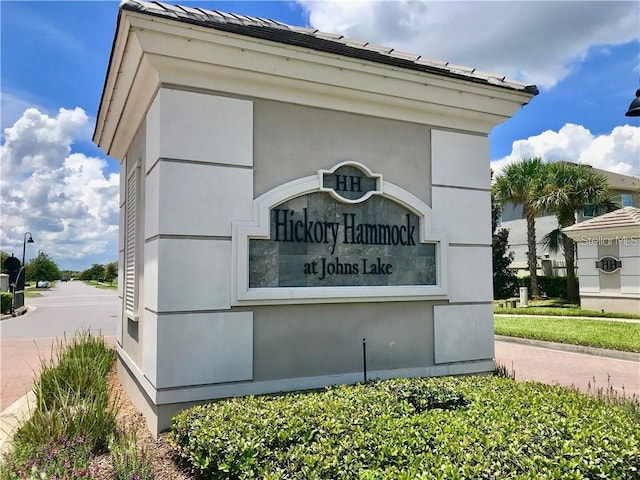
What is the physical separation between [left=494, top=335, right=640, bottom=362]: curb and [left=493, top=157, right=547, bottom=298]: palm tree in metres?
15.1

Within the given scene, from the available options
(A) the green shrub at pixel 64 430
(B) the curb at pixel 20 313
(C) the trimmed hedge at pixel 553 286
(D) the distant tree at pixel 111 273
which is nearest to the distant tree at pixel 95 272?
(D) the distant tree at pixel 111 273

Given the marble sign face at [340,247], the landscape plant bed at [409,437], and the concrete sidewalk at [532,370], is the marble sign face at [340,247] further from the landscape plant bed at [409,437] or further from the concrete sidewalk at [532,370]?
the concrete sidewalk at [532,370]

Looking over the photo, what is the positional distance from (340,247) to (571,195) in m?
24.3

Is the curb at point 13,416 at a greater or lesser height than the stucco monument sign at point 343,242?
lesser

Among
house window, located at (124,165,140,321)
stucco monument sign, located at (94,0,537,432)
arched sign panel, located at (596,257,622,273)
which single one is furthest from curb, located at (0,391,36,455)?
arched sign panel, located at (596,257,622,273)

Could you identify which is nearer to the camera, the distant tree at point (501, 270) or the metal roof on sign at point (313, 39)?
the metal roof on sign at point (313, 39)

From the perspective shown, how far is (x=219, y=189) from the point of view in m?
5.61

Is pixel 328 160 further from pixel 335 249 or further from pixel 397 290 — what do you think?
pixel 397 290

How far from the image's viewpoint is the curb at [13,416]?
231 inches

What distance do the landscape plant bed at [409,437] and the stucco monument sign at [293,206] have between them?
113cm

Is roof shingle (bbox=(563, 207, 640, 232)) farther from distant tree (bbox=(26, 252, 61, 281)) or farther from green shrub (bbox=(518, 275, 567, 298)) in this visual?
distant tree (bbox=(26, 252, 61, 281))

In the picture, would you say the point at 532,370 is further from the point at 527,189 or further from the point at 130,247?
the point at 527,189

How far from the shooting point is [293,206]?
5980 mm

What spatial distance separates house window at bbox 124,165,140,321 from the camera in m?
6.93
